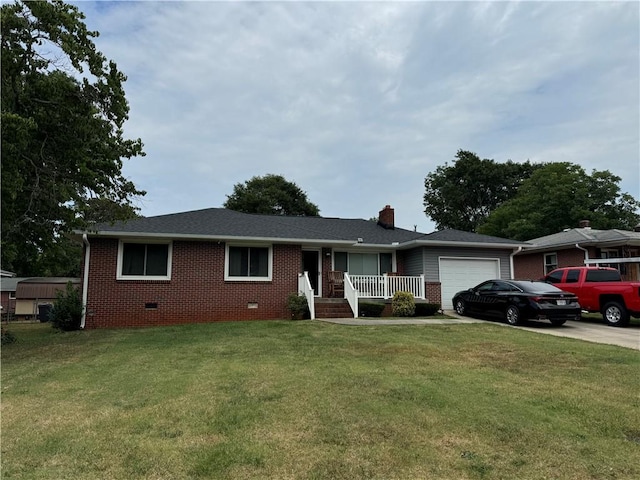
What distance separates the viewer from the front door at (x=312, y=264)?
16.8 metres

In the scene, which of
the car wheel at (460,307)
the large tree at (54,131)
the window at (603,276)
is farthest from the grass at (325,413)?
the car wheel at (460,307)

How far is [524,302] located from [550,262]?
1007 centimetres

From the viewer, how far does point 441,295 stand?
1716cm

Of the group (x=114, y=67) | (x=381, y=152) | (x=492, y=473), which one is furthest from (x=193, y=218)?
(x=492, y=473)

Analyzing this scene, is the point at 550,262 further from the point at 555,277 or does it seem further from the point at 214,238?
the point at 214,238

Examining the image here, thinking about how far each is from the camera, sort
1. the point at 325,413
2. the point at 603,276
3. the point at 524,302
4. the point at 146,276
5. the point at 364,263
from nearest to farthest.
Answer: the point at 325,413 → the point at 524,302 → the point at 603,276 → the point at 146,276 → the point at 364,263

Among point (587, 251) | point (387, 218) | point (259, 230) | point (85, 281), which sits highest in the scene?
point (387, 218)

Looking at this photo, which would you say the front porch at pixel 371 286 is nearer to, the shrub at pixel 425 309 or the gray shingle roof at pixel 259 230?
the shrub at pixel 425 309

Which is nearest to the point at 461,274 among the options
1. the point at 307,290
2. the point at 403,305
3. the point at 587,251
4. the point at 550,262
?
the point at 403,305

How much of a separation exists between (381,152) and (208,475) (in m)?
23.3

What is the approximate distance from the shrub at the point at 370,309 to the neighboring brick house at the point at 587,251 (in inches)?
311

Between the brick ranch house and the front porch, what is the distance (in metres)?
0.04

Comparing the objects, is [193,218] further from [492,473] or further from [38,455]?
[492,473]

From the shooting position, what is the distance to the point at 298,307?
46.5 feet
